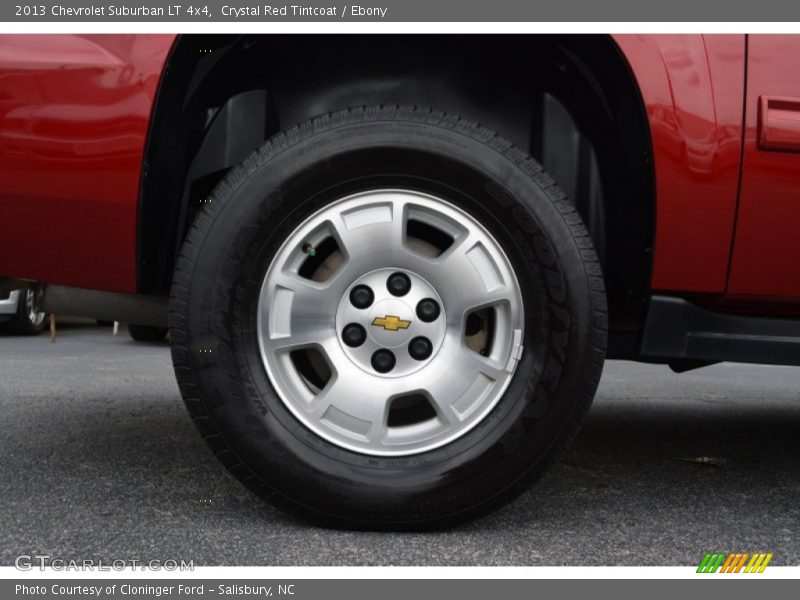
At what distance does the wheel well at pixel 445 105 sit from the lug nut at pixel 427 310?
482 mm

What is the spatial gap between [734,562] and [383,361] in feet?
2.50

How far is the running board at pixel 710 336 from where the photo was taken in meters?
1.60

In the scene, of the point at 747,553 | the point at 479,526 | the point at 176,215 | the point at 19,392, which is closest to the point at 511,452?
the point at 479,526

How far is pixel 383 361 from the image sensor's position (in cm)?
151

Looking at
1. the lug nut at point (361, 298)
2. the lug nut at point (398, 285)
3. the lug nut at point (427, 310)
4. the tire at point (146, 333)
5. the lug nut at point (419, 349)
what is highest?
the lug nut at point (398, 285)

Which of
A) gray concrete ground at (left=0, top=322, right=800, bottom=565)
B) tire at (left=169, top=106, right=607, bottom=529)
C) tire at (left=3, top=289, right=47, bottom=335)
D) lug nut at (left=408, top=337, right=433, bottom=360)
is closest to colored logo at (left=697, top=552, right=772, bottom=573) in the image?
gray concrete ground at (left=0, top=322, right=800, bottom=565)

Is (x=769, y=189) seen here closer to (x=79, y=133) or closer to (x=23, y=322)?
(x=79, y=133)

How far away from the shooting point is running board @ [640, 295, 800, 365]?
5.25 feet

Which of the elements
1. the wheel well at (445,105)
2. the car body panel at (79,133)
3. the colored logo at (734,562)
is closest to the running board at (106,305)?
the wheel well at (445,105)

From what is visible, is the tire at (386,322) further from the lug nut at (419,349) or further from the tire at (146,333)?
the tire at (146,333)

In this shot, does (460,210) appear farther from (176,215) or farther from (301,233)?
(176,215)

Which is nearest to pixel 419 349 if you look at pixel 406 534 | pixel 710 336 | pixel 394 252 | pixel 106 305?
pixel 394 252

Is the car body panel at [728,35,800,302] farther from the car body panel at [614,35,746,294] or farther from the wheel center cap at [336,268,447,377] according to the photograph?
the wheel center cap at [336,268,447,377]

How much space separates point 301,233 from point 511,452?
607mm
